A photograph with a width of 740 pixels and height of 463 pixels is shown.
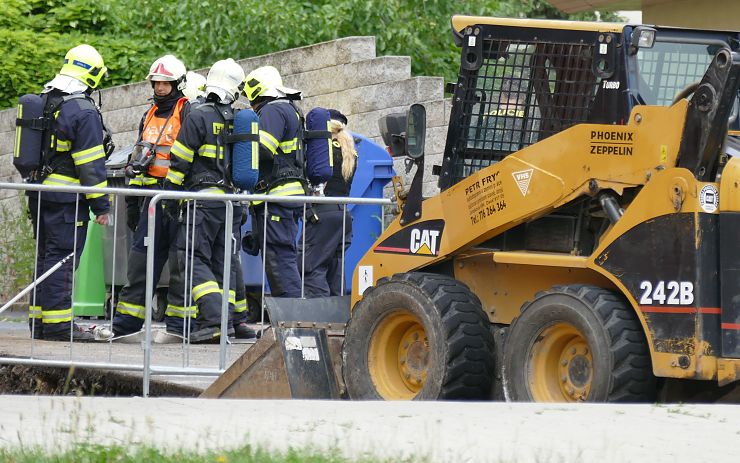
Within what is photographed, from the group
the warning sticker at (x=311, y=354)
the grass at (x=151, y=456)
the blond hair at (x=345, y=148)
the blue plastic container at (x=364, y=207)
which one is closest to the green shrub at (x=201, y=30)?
the blue plastic container at (x=364, y=207)

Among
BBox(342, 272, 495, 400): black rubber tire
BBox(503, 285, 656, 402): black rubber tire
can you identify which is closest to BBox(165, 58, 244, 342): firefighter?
BBox(342, 272, 495, 400): black rubber tire

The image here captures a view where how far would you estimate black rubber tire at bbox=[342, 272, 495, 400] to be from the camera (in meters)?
8.13

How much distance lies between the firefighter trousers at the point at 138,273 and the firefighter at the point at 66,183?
284 mm

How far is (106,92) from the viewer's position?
16.4 m

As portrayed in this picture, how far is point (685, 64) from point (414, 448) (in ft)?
11.0

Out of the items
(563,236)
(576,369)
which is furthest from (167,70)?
(576,369)

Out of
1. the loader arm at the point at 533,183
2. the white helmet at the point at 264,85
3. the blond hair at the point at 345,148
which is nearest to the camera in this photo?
the loader arm at the point at 533,183

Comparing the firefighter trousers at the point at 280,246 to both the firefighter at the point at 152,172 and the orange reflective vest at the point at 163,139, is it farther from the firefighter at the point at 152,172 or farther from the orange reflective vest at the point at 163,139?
the orange reflective vest at the point at 163,139

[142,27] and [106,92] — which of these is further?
[142,27]

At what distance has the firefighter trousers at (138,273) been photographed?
432 inches

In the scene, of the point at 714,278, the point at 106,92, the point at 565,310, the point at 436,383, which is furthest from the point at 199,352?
the point at 106,92

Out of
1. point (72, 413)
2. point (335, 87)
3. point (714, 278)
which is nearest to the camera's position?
point (72, 413)

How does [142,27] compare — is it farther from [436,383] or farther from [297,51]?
[436,383]

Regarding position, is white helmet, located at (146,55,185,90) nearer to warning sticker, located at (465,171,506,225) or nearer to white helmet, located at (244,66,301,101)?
white helmet, located at (244,66,301,101)
